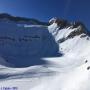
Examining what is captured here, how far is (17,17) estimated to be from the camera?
13075 centimetres

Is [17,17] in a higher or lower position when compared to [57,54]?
higher

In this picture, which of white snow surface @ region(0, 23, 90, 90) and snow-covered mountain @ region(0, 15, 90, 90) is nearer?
white snow surface @ region(0, 23, 90, 90)

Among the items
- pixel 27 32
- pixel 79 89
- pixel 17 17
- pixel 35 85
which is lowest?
pixel 79 89

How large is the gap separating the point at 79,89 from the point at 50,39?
68046 mm

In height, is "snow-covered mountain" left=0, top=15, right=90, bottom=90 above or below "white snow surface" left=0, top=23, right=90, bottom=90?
above

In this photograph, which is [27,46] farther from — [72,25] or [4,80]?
[4,80]

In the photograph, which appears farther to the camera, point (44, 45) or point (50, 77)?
point (44, 45)

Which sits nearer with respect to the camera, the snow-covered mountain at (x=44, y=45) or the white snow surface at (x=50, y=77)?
the white snow surface at (x=50, y=77)

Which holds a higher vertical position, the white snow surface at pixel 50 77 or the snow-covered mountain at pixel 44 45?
the snow-covered mountain at pixel 44 45

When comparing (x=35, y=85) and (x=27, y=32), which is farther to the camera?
(x=27, y=32)

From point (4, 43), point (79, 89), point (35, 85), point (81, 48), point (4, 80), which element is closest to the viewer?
point (79, 89)

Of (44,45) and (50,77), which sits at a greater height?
(44,45)

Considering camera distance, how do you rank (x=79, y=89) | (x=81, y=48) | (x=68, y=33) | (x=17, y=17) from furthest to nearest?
(x=17, y=17) < (x=68, y=33) < (x=81, y=48) < (x=79, y=89)

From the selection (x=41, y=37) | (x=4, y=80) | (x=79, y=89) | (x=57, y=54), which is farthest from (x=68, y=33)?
(x=79, y=89)
